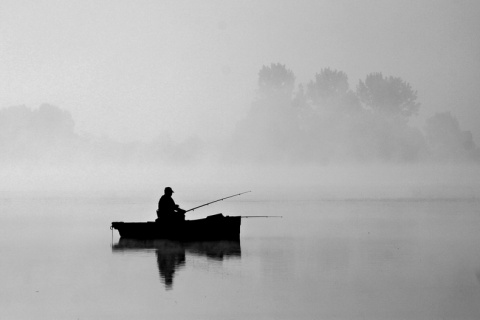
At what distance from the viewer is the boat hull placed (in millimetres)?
27875

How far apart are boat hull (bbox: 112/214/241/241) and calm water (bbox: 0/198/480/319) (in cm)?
47

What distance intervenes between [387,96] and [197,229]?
10025cm

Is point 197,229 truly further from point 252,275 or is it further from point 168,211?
point 252,275

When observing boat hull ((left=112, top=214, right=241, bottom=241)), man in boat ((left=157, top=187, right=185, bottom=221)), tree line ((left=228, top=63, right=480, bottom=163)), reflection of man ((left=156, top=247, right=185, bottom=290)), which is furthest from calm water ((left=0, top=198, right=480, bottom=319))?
tree line ((left=228, top=63, right=480, bottom=163))

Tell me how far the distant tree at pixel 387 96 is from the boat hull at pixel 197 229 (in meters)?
98.3

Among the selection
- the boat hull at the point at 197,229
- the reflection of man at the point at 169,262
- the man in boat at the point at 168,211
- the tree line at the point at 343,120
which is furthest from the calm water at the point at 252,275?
the tree line at the point at 343,120

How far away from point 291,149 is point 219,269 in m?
114

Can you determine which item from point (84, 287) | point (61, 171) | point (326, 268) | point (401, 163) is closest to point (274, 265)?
point (326, 268)

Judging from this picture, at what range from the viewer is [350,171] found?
143250 mm

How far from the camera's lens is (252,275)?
19.9 m

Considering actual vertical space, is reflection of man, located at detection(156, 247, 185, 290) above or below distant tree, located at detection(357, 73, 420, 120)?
below

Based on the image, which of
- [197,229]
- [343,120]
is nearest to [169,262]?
[197,229]

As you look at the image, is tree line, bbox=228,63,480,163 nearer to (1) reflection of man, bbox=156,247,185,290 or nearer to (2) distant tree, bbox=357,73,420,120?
(2) distant tree, bbox=357,73,420,120

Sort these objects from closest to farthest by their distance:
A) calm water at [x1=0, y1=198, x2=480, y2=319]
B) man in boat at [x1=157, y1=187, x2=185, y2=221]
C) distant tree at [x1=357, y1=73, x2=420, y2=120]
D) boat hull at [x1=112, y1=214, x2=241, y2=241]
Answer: calm water at [x1=0, y1=198, x2=480, y2=319], man in boat at [x1=157, y1=187, x2=185, y2=221], boat hull at [x1=112, y1=214, x2=241, y2=241], distant tree at [x1=357, y1=73, x2=420, y2=120]
